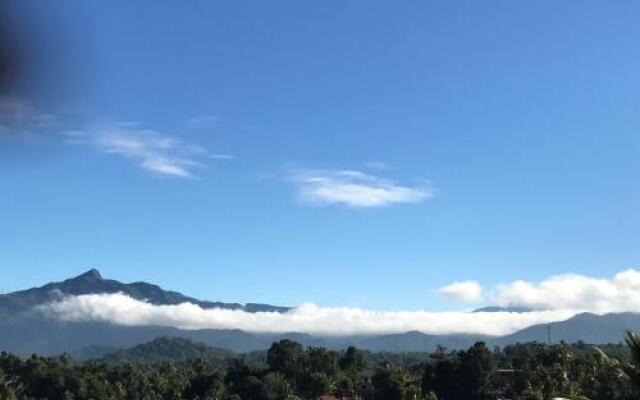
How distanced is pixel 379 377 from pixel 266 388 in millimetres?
25020

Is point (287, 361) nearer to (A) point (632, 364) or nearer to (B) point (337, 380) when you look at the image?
(B) point (337, 380)

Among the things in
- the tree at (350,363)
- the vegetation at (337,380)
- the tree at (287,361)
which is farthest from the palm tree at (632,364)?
the tree at (350,363)

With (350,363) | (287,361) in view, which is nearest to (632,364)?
(287,361)

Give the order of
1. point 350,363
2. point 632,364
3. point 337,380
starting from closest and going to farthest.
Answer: point 632,364 < point 337,380 < point 350,363

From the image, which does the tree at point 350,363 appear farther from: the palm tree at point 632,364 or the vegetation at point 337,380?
the palm tree at point 632,364

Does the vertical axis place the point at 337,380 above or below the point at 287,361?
below

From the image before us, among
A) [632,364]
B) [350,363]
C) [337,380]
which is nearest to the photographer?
[632,364]

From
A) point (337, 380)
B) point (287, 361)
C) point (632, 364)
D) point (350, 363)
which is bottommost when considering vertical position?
point (632, 364)

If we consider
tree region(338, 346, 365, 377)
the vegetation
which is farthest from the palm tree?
tree region(338, 346, 365, 377)

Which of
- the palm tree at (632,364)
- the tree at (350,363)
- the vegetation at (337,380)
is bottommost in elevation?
the palm tree at (632,364)

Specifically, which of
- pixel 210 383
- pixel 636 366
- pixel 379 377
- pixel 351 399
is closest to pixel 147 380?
pixel 210 383

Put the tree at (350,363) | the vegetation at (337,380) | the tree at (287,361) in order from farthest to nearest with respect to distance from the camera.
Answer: the tree at (350,363), the tree at (287,361), the vegetation at (337,380)

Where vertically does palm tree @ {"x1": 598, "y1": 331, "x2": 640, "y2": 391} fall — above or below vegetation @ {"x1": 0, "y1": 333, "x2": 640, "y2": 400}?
below

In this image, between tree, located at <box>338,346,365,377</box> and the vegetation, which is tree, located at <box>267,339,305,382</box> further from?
tree, located at <box>338,346,365,377</box>
